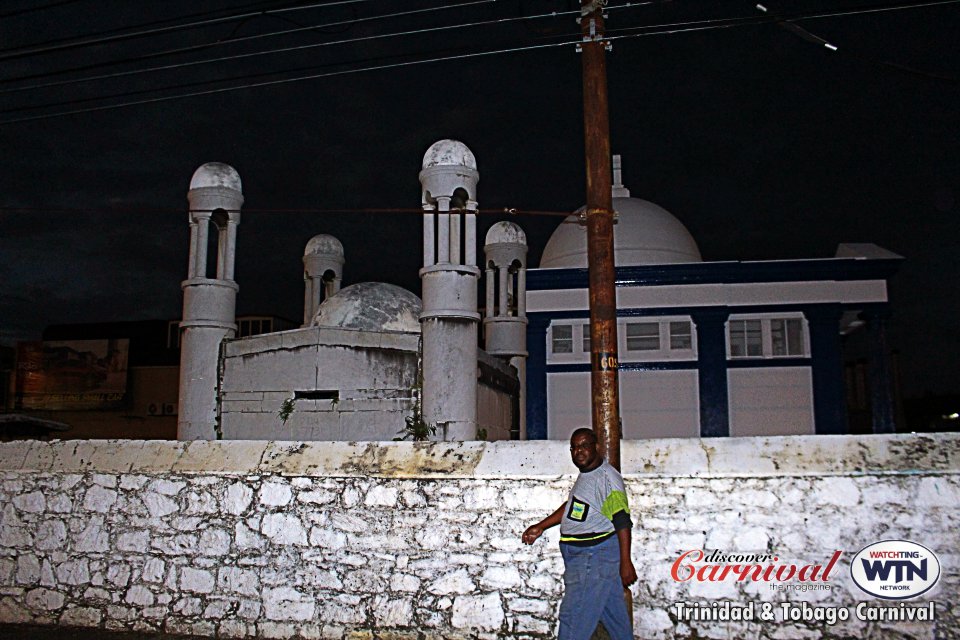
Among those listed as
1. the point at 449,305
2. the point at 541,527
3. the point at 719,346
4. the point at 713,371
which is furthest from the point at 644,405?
the point at 541,527

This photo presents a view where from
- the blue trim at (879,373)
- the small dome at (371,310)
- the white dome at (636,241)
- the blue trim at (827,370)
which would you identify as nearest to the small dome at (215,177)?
the small dome at (371,310)

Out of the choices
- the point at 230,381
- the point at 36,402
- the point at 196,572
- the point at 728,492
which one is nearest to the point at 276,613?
the point at 196,572

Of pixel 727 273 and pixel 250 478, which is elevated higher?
pixel 727 273

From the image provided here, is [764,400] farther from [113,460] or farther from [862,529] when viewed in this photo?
[113,460]

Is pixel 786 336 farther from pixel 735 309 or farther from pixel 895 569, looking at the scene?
pixel 895 569

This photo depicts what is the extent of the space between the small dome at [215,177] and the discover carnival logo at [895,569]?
12088mm

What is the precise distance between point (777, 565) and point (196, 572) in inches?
182

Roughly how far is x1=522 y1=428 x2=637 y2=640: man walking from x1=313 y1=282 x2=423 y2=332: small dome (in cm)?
1032

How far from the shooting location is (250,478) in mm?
6684

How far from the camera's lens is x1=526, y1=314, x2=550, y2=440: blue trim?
732 inches

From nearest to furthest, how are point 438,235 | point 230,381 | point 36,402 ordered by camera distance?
point 438,235
point 230,381
point 36,402

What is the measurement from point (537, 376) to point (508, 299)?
6.47 feet

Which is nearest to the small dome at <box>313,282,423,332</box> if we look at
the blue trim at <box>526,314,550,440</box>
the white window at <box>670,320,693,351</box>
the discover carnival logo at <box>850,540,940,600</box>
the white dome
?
the blue trim at <box>526,314,550,440</box>

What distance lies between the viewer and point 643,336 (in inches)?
740
